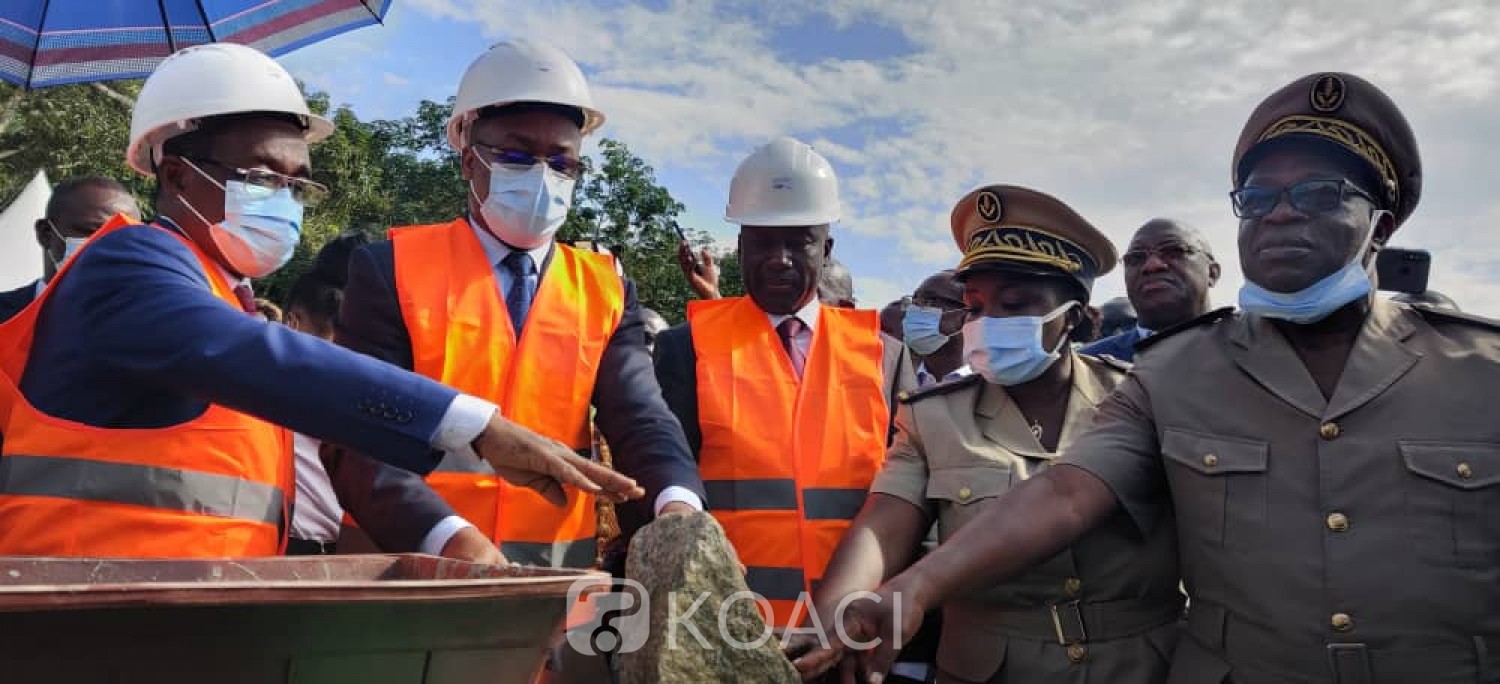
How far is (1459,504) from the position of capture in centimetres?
216

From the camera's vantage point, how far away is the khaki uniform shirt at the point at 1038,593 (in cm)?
267

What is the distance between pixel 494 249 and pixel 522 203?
0.18m

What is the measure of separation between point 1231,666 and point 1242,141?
4.18 ft

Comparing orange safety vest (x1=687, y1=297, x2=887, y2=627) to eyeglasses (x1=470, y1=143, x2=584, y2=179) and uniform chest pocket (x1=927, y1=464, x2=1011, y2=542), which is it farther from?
eyeglasses (x1=470, y1=143, x2=584, y2=179)

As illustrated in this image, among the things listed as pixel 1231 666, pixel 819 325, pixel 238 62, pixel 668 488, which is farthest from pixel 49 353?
pixel 1231 666

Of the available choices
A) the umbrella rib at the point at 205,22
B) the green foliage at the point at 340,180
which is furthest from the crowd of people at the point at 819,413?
the green foliage at the point at 340,180

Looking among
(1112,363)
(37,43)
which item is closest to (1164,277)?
(1112,363)

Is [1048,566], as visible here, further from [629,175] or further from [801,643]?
[629,175]

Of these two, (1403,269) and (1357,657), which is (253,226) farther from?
(1403,269)

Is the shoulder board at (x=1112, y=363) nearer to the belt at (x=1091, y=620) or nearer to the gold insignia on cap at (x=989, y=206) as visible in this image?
the gold insignia on cap at (x=989, y=206)

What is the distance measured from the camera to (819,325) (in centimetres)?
375

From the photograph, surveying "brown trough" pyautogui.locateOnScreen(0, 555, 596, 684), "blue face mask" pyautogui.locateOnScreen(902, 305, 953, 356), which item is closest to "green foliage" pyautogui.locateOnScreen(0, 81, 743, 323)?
"blue face mask" pyautogui.locateOnScreen(902, 305, 953, 356)

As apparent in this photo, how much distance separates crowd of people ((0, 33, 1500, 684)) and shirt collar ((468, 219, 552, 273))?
15 mm

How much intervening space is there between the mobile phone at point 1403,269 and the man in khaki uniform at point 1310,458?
27 cm
